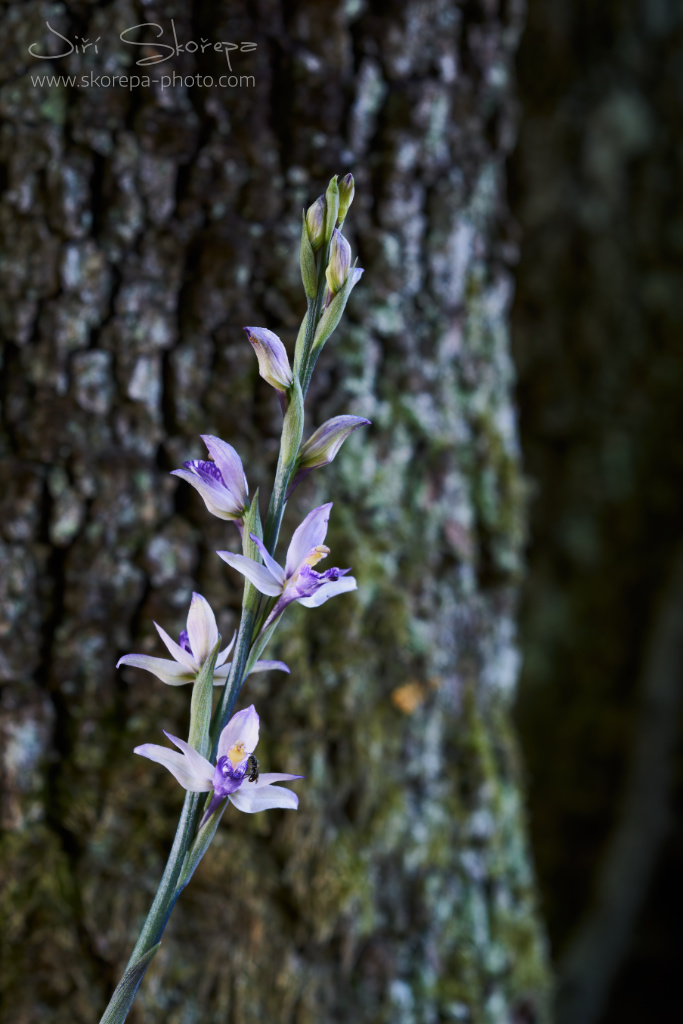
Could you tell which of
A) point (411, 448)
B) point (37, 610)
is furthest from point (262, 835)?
point (411, 448)

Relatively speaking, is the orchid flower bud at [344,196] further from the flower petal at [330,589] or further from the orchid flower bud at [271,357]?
the flower petal at [330,589]

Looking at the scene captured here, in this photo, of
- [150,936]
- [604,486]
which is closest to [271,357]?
[150,936]

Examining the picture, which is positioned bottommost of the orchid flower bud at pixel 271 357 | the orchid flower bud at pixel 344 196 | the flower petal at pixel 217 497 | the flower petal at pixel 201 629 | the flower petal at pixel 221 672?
the flower petal at pixel 221 672

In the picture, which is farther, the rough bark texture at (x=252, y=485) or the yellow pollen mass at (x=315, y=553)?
the rough bark texture at (x=252, y=485)

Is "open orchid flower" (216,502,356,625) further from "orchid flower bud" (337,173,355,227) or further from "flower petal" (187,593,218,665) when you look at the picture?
"orchid flower bud" (337,173,355,227)
